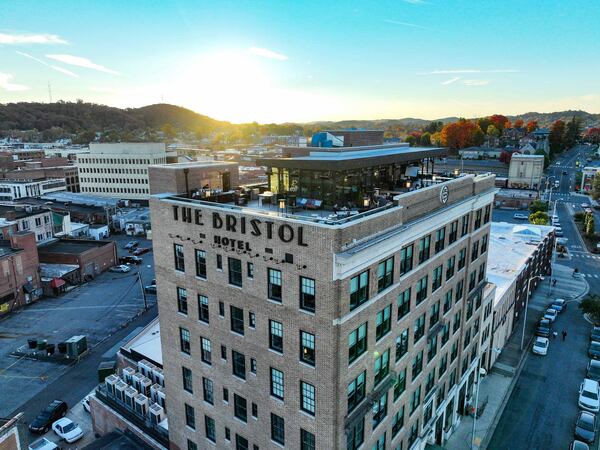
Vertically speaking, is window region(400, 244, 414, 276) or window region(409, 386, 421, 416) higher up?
window region(400, 244, 414, 276)

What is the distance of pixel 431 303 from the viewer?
30969 mm

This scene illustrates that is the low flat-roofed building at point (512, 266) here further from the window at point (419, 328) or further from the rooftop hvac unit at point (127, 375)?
the rooftop hvac unit at point (127, 375)

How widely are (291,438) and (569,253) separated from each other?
94.9 metres

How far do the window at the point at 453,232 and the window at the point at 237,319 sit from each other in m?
17.9

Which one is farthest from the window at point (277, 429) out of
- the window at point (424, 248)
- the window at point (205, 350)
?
the window at point (424, 248)

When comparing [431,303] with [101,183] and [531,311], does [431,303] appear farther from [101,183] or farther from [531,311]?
[101,183]

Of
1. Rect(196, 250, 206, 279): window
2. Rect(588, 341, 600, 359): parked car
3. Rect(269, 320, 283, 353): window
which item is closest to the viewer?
Rect(269, 320, 283, 353): window

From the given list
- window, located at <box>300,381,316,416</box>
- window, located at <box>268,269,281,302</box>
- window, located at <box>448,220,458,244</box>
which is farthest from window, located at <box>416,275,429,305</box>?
window, located at <box>268,269,281,302</box>

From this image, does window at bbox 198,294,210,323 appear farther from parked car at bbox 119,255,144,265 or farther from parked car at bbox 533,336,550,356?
parked car at bbox 119,255,144,265

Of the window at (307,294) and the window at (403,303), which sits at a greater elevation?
the window at (307,294)

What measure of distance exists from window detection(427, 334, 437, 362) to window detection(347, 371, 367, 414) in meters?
10.1

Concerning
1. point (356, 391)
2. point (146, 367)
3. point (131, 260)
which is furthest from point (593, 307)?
point (131, 260)

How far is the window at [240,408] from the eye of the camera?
83.6ft

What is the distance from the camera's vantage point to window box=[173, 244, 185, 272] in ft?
87.5
